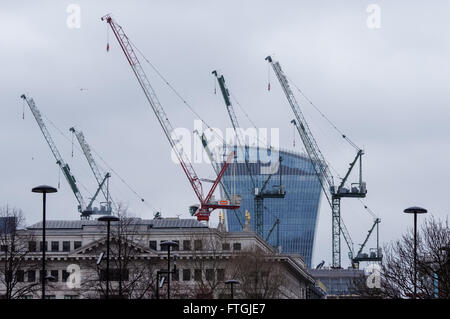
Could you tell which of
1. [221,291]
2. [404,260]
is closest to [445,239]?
[404,260]

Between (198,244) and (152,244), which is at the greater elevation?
(152,244)

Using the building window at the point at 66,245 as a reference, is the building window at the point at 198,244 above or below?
below

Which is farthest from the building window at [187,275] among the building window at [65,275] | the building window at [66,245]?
the building window at [66,245]

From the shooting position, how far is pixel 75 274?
182 metres

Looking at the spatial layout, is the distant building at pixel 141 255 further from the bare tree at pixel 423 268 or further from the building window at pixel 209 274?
the bare tree at pixel 423 268

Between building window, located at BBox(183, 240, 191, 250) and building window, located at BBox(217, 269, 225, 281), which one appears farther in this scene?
building window, located at BBox(183, 240, 191, 250)

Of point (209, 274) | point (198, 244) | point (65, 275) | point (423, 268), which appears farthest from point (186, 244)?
point (423, 268)

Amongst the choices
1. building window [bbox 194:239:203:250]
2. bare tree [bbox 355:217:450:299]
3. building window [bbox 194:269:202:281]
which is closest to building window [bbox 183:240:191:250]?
building window [bbox 194:239:203:250]

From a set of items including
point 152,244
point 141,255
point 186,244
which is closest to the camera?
point 141,255

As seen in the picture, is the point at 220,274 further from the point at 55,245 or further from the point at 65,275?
the point at 55,245

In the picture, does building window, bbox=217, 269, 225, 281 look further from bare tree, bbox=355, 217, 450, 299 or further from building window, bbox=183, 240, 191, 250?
bare tree, bbox=355, 217, 450, 299

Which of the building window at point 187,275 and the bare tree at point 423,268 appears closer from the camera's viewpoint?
the bare tree at point 423,268
